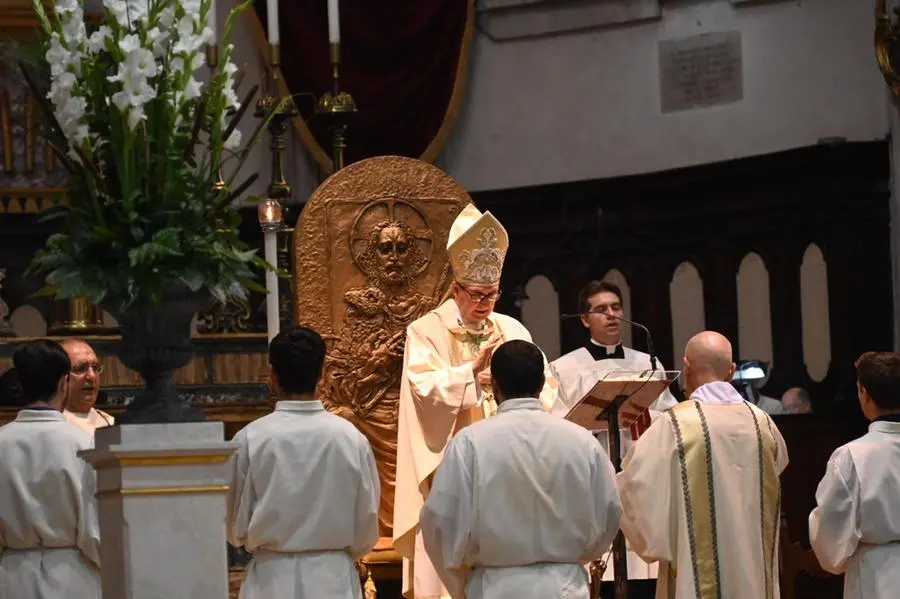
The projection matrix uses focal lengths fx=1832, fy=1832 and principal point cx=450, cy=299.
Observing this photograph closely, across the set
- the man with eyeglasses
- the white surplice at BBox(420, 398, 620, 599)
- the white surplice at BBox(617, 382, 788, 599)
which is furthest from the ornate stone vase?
the white surplice at BBox(617, 382, 788, 599)

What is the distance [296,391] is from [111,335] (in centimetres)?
208

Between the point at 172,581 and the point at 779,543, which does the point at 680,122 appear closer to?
the point at 779,543

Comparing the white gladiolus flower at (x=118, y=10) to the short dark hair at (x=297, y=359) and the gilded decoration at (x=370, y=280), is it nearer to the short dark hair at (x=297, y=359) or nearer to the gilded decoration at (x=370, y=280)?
the short dark hair at (x=297, y=359)

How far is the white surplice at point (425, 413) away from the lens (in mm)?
7465

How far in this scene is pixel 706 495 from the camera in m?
7.21

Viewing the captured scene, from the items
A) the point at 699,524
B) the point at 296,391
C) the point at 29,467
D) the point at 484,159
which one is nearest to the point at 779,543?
the point at 699,524

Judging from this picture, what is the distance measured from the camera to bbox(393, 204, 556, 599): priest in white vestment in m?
7.47

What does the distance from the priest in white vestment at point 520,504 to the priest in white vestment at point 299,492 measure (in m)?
0.28

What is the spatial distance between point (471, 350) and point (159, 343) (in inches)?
102

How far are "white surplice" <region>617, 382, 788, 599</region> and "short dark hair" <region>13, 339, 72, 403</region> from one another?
2.27 metres

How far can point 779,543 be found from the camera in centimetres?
809

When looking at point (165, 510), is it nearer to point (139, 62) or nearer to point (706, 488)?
point (139, 62)

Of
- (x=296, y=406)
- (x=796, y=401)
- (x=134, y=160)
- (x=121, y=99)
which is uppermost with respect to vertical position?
(x=121, y=99)

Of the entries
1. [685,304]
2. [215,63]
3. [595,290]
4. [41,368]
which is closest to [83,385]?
[41,368]
